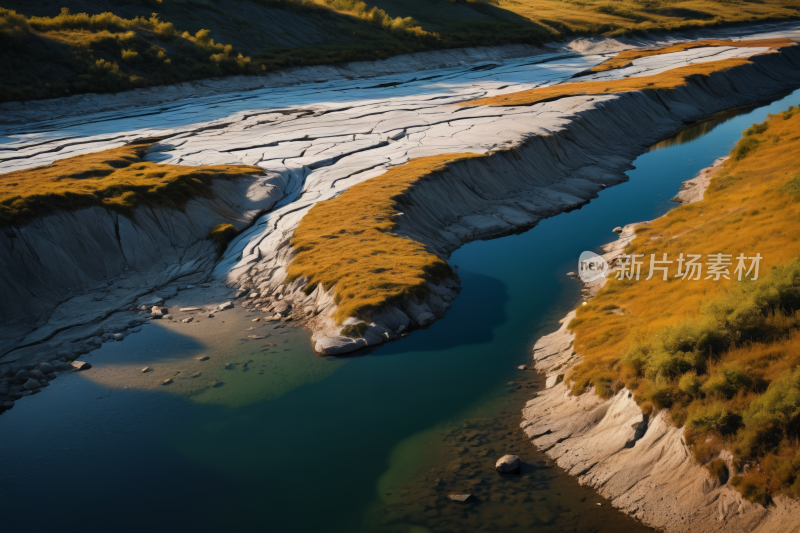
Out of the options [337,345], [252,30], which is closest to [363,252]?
[337,345]

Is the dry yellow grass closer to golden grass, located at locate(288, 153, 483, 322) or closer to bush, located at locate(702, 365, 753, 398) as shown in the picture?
golden grass, located at locate(288, 153, 483, 322)

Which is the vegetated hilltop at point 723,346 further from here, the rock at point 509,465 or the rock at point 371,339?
the rock at point 371,339

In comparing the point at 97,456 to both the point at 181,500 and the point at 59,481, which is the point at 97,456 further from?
the point at 181,500

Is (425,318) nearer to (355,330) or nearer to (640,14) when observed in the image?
(355,330)

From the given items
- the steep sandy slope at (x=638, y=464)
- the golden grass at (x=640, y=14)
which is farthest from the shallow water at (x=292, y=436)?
the golden grass at (x=640, y=14)

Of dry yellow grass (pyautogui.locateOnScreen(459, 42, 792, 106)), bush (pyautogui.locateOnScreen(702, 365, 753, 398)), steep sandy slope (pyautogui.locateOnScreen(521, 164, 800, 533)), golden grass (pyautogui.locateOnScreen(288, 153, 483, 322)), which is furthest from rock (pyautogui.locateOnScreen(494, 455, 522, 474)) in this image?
dry yellow grass (pyautogui.locateOnScreen(459, 42, 792, 106))
